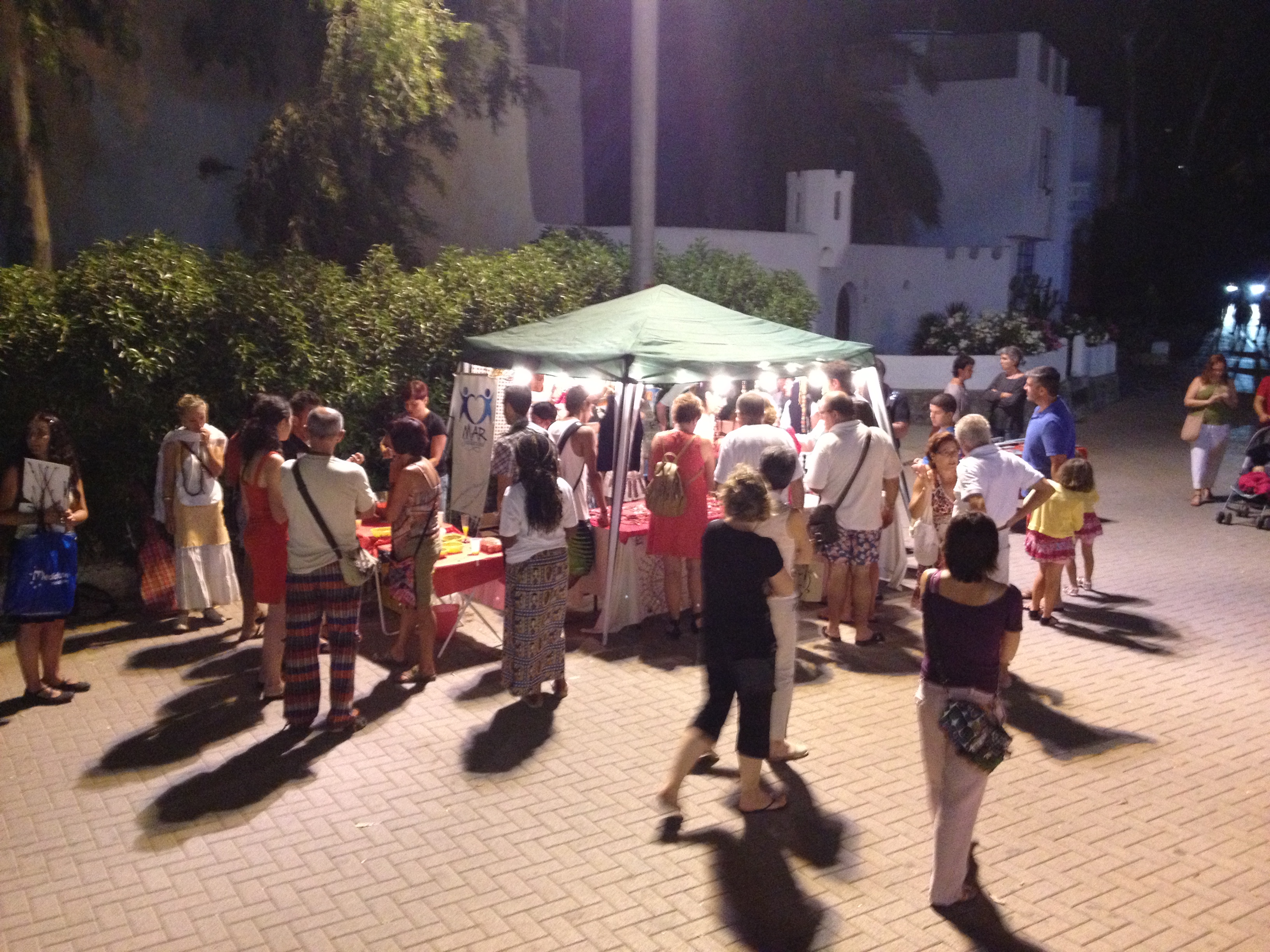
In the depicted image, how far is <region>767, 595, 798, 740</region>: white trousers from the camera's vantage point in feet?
18.3

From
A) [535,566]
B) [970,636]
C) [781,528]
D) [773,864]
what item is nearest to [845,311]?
[535,566]

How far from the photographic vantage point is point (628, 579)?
27.3ft

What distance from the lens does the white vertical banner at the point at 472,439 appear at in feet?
31.8

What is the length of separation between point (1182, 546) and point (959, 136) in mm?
19339

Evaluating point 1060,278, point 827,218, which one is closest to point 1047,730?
point 827,218

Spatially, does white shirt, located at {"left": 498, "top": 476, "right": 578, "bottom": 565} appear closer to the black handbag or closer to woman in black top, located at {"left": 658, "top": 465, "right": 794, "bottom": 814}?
woman in black top, located at {"left": 658, "top": 465, "right": 794, "bottom": 814}

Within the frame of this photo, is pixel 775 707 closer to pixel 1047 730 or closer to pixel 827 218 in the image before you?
pixel 1047 730

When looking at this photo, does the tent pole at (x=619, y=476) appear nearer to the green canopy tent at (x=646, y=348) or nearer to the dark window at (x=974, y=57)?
the green canopy tent at (x=646, y=348)

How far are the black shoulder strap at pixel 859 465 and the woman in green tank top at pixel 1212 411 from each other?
6.71 metres

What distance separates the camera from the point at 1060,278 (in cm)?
3272

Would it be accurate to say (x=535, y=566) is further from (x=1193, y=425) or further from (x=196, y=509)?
(x=1193, y=425)

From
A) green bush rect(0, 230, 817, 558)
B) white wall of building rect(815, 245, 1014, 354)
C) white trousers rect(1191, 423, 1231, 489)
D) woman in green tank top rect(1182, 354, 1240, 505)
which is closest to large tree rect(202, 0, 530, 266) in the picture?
green bush rect(0, 230, 817, 558)

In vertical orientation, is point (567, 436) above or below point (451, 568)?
above

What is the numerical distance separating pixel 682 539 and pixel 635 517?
40.6 inches
